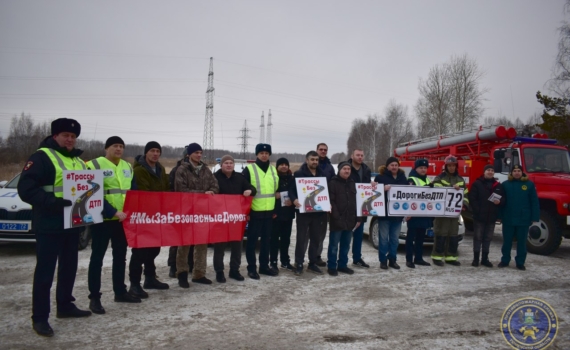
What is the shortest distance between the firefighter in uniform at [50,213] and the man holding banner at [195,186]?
5.36ft

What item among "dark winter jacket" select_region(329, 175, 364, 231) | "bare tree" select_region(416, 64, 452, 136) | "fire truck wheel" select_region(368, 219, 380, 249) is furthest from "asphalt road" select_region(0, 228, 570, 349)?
"bare tree" select_region(416, 64, 452, 136)

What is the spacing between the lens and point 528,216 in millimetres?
7164

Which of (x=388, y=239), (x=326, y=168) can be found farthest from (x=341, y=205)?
(x=388, y=239)

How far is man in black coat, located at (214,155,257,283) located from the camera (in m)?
6.04

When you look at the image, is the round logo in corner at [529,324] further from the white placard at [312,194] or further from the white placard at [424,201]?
the white placard at [312,194]

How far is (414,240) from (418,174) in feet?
4.41

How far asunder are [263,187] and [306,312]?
7.55 feet

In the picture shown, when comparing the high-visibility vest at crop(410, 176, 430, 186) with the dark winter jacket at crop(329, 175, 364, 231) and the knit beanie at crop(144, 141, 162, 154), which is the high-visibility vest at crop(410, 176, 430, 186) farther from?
the knit beanie at crop(144, 141, 162, 154)

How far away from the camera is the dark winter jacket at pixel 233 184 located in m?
6.24

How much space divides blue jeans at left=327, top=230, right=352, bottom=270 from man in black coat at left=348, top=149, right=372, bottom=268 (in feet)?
1.41

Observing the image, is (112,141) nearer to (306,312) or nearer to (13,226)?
(306,312)

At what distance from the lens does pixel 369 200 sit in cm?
697

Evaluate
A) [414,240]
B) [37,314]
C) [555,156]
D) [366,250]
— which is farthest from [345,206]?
[555,156]

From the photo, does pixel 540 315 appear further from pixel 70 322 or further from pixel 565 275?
pixel 70 322
